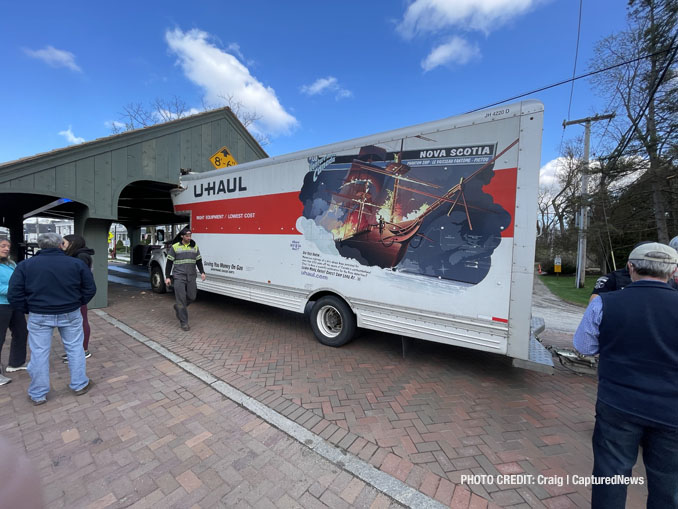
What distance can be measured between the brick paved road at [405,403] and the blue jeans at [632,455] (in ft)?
1.52

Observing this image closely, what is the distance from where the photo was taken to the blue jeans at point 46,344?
2910 mm

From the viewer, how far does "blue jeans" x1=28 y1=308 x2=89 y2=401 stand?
2.91 metres

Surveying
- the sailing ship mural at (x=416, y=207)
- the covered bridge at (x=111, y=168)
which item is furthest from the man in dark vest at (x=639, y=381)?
the covered bridge at (x=111, y=168)

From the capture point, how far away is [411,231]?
140 inches

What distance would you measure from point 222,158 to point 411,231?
7251 mm

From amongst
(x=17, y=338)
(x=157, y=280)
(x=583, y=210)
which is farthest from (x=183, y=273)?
(x=583, y=210)

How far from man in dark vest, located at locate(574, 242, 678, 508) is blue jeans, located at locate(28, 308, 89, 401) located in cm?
456

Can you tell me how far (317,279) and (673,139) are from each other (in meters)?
12.5

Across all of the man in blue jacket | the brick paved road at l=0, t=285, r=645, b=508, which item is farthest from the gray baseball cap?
the man in blue jacket

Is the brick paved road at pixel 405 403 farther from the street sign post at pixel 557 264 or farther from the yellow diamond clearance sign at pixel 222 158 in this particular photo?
the street sign post at pixel 557 264

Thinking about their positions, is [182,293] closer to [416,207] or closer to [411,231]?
[411,231]

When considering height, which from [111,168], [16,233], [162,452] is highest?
→ [111,168]

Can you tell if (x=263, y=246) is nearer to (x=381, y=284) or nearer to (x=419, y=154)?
(x=381, y=284)

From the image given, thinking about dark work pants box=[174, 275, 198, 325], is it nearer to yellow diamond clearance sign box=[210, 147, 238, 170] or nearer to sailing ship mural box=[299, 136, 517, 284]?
sailing ship mural box=[299, 136, 517, 284]
